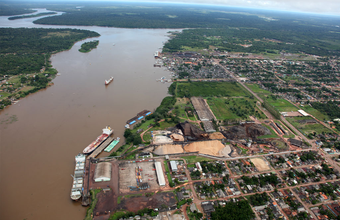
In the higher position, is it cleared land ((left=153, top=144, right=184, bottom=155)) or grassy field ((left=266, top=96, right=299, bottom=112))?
grassy field ((left=266, top=96, right=299, bottom=112))

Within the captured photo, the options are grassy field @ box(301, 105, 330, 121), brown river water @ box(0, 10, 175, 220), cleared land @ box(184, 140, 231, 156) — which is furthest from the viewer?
grassy field @ box(301, 105, 330, 121)

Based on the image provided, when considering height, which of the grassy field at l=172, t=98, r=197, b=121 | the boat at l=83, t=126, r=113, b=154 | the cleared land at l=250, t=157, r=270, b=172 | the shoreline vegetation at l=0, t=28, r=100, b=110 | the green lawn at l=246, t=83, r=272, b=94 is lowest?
the cleared land at l=250, t=157, r=270, b=172

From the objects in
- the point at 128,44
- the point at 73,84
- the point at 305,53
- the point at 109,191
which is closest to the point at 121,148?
the point at 109,191

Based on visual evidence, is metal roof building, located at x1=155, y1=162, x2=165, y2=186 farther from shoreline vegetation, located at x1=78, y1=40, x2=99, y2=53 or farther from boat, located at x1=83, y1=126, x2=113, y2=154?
shoreline vegetation, located at x1=78, y1=40, x2=99, y2=53

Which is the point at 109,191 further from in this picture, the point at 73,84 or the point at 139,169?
the point at 73,84

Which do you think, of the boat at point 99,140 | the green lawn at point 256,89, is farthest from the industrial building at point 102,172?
the green lawn at point 256,89

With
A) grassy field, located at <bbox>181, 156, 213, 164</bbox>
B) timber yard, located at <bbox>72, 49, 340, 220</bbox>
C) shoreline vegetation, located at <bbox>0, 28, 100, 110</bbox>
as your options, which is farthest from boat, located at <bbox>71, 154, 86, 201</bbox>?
shoreline vegetation, located at <bbox>0, 28, 100, 110</bbox>
